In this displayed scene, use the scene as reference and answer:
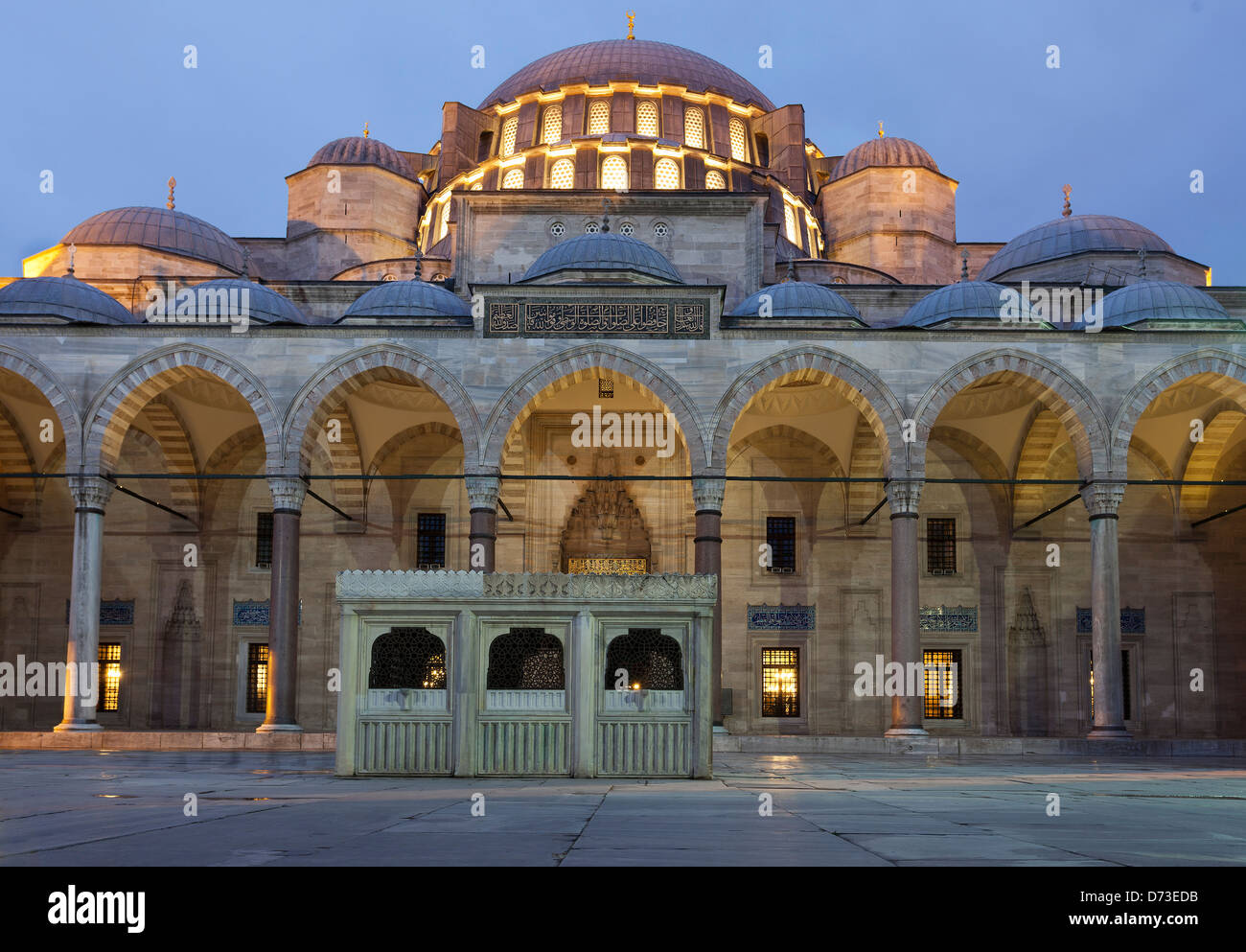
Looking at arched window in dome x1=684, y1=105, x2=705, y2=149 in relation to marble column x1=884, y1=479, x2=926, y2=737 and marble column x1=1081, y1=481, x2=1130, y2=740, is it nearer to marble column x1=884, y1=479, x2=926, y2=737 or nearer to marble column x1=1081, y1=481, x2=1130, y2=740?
marble column x1=884, y1=479, x2=926, y2=737

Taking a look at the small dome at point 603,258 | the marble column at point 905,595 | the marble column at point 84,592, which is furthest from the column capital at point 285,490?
the marble column at point 905,595

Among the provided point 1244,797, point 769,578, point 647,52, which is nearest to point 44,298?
point 769,578

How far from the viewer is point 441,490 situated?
69.5 feet

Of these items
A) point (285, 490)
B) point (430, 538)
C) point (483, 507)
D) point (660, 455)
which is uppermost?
point (660, 455)

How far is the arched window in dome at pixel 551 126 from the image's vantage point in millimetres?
26344

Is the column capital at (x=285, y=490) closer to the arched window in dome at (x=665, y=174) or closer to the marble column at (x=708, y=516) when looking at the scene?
the marble column at (x=708, y=516)

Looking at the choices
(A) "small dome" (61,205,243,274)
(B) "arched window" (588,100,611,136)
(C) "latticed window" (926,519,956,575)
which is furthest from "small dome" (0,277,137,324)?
(C) "latticed window" (926,519,956,575)

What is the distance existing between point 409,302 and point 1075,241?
41.6 feet

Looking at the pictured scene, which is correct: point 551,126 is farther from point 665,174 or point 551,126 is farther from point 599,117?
point 665,174

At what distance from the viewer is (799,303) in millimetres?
18734

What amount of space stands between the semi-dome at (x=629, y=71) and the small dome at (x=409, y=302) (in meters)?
10.0

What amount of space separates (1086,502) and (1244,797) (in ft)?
33.7

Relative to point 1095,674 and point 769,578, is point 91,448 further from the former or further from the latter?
point 1095,674

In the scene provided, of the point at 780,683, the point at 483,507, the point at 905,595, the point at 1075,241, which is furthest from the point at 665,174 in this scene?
the point at 905,595
